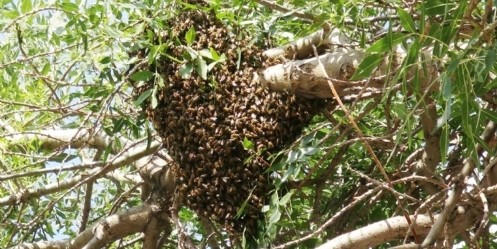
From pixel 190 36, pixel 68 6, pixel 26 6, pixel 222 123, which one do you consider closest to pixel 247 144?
pixel 222 123

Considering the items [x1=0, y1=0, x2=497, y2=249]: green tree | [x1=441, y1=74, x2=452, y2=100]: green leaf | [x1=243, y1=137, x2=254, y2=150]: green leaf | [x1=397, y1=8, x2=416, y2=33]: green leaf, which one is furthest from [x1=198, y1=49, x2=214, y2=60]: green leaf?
[x1=441, y1=74, x2=452, y2=100]: green leaf

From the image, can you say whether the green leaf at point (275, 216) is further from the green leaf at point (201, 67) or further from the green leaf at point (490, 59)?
the green leaf at point (490, 59)

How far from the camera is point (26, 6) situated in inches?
118

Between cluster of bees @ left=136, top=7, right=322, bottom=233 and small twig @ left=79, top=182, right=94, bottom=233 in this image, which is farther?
small twig @ left=79, top=182, right=94, bottom=233

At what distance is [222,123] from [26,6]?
79 centimetres

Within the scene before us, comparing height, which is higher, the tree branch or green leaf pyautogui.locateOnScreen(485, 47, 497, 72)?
green leaf pyautogui.locateOnScreen(485, 47, 497, 72)

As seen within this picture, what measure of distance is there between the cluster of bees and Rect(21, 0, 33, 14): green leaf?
47 cm

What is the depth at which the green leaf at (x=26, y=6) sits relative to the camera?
2.99 metres

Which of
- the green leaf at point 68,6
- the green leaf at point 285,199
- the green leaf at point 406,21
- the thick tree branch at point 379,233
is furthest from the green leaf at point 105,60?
the green leaf at point 406,21

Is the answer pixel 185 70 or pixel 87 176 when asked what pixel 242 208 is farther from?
pixel 87 176

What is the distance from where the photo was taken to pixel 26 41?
12.1 feet

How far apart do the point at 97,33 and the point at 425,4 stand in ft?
4.67

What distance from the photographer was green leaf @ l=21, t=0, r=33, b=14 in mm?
2992

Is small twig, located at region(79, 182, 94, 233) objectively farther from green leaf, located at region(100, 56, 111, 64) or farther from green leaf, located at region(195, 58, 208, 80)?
green leaf, located at region(195, 58, 208, 80)
